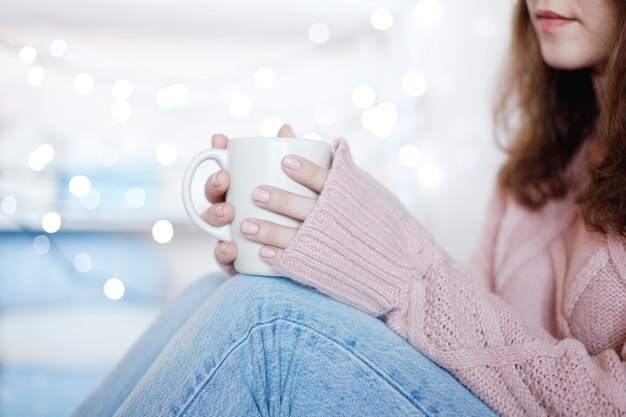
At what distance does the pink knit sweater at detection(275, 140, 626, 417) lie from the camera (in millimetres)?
585

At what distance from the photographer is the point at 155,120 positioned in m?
1.90

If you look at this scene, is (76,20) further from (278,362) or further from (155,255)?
(278,362)

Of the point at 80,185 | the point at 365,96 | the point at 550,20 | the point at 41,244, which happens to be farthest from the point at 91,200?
the point at 550,20

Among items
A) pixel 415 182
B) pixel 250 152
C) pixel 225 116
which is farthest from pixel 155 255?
pixel 250 152

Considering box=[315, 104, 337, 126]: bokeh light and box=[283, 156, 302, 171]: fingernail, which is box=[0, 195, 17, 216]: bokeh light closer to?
box=[315, 104, 337, 126]: bokeh light

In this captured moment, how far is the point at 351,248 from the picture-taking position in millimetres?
599

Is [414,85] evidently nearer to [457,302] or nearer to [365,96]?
[365,96]

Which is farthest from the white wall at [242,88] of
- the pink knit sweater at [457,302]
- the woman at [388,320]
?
the pink knit sweater at [457,302]

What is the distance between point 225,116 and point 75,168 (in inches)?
19.5

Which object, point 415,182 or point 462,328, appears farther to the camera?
point 415,182

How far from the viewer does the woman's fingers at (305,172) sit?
583mm

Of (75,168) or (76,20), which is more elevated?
(76,20)

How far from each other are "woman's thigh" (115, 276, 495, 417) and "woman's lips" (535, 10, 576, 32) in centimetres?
49

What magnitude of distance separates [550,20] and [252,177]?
0.48m
